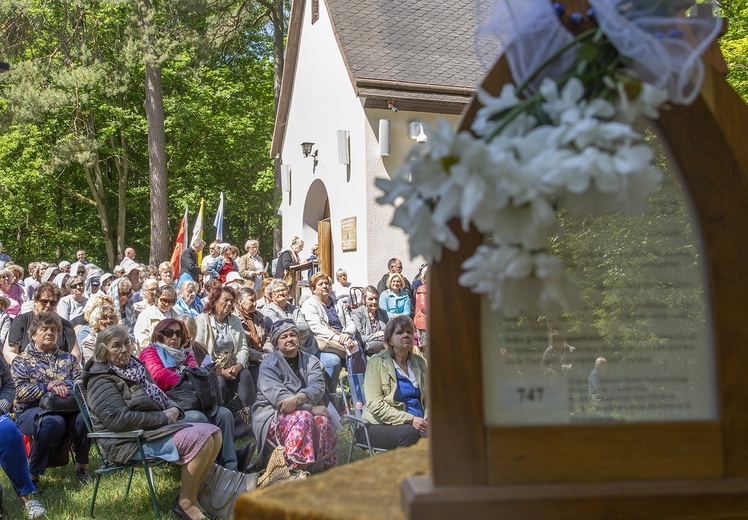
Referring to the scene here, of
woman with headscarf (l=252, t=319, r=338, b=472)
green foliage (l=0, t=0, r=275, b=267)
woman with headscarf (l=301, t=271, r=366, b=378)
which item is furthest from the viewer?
green foliage (l=0, t=0, r=275, b=267)

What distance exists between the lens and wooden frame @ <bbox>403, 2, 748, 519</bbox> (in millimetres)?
1711

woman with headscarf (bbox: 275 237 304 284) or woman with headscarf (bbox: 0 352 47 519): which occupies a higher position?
woman with headscarf (bbox: 275 237 304 284)

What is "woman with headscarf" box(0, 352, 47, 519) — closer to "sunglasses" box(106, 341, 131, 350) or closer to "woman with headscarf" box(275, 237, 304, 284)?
"sunglasses" box(106, 341, 131, 350)

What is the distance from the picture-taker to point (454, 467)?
5.75 ft

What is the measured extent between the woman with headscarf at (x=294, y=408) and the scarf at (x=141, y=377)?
784 mm

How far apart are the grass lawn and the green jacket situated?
2.57 ft

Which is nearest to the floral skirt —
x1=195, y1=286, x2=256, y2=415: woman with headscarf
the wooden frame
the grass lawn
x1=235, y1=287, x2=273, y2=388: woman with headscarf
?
the grass lawn

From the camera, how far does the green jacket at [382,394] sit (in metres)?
6.39

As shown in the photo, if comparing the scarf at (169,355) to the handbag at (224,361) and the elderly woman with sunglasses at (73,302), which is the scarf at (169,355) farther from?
the elderly woman with sunglasses at (73,302)

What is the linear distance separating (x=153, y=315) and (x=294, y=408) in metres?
2.78

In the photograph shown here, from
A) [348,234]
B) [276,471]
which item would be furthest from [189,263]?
[276,471]

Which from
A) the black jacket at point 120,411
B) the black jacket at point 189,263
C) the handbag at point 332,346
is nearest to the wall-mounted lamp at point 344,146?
the black jacket at point 189,263

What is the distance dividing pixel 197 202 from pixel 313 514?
28.6 m

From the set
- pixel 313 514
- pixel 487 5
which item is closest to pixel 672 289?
pixel 487 5
